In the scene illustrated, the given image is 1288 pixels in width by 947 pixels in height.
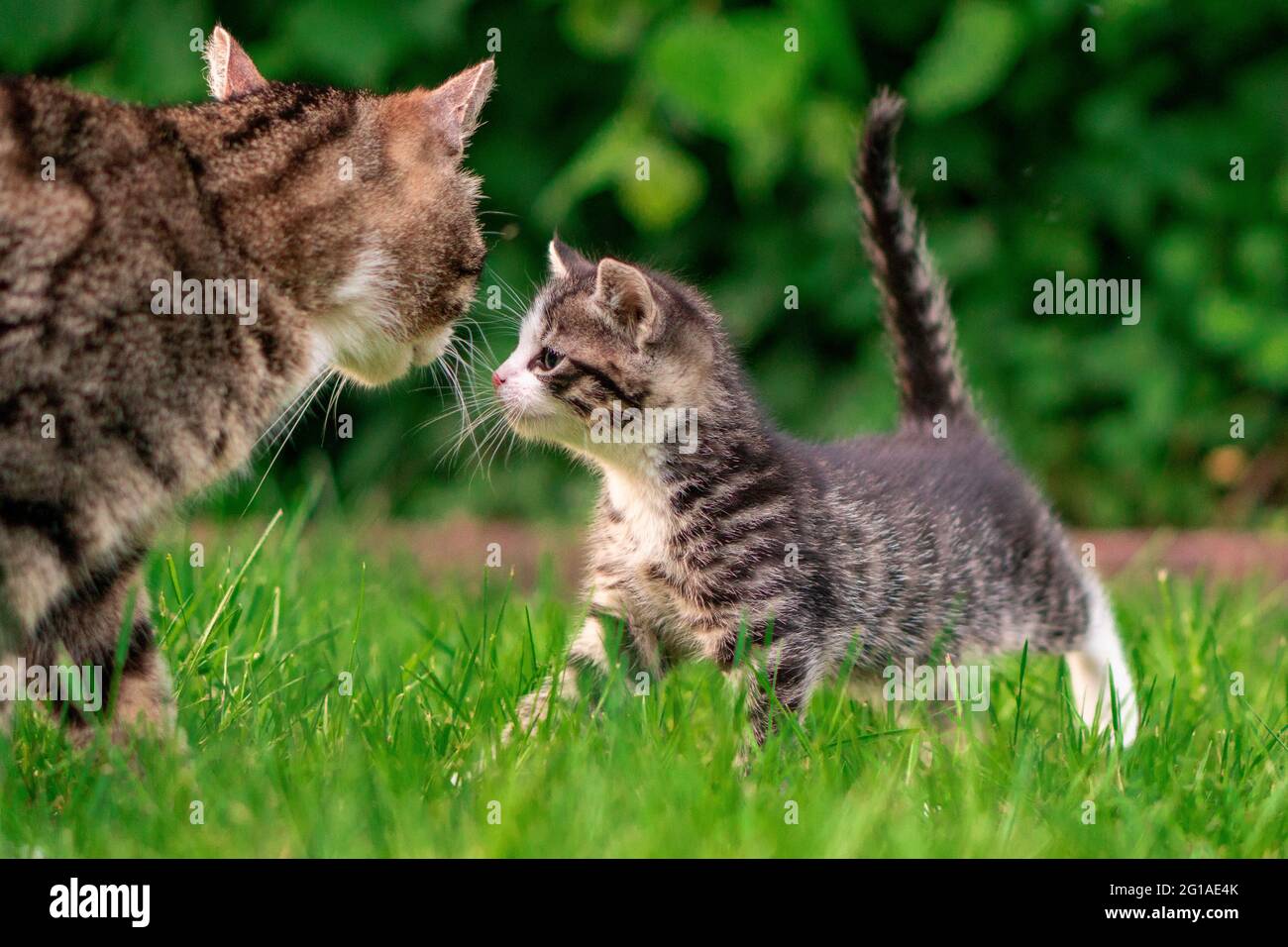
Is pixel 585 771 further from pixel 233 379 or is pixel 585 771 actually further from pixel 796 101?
pixel 796 101

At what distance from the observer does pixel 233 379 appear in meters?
2.42

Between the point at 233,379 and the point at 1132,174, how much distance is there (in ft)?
10.6

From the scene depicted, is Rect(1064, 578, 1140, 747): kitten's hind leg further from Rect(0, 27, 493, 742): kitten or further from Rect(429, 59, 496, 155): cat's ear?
Rect(429, 59, 496, 155): cat's ear

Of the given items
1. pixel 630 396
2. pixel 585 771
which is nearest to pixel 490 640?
pixel 630 396

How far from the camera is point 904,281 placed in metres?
3.71

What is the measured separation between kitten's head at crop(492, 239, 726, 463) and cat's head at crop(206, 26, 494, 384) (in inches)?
10.3

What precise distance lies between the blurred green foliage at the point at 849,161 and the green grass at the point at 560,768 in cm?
154

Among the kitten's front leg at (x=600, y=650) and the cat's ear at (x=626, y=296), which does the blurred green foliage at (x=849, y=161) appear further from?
the kitten's front leg at (x=600, y=650)

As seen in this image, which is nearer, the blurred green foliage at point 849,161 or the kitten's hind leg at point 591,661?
the kitten's hind leg at point 591,661

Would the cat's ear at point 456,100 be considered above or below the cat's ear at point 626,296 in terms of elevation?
above

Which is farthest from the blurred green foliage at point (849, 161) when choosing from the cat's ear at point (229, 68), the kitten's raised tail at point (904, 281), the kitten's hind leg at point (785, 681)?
the kitten's hind leg at point (785, 681)

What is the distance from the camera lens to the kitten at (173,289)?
2213mm

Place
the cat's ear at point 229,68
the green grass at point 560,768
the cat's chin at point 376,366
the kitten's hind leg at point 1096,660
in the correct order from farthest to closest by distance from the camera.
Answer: the kitten's hind leg at point 1096,660
the cat's ear at point 229,68
the cat's chin at point 376,366
the green grass at point 560,768
